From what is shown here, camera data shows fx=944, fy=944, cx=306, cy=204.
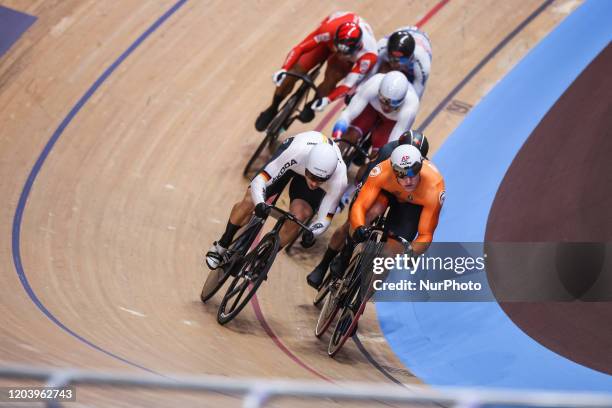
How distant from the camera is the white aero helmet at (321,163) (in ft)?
18.8

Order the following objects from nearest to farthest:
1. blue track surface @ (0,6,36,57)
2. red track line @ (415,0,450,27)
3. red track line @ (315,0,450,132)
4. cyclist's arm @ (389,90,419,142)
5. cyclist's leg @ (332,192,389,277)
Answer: cyclist's leg @ (332,192,389,277) < cyclist's arm @ (389,90,419,142) < blue track surface @ (0,6,36,57) < red track line @ (315,0,450,132) < red track line @ (415,0,450,27)

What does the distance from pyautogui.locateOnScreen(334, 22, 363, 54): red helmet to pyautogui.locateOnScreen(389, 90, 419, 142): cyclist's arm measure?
0.63 meters

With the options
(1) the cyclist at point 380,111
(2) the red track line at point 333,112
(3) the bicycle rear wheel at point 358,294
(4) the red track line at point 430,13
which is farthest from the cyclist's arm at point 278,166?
(4) the red track line at point 430,13

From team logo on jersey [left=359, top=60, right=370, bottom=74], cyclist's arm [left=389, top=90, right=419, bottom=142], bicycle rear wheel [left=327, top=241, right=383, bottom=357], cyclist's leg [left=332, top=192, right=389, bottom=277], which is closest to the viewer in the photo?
bicycle rear wheel [left=327, top=241, right=383, bottom=357]

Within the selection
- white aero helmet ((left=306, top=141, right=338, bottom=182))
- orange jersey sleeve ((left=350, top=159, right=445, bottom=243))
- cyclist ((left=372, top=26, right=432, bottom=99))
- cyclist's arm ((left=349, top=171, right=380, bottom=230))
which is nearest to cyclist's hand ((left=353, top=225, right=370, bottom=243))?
orange jersey sleeve ((left=350, top=159, right=445, bottom=243))

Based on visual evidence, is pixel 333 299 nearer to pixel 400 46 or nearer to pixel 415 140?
pixel 415 140

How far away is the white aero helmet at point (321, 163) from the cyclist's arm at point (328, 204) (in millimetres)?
225

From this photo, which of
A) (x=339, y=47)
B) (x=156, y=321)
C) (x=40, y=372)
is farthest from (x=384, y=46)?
(x=40, y=372)

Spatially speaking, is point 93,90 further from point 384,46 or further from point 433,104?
point 433,104

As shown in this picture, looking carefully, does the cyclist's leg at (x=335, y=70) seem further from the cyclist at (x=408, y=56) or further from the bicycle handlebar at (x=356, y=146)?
the bicycle handlebar at (x=356, y=146)

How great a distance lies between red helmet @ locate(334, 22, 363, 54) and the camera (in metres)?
7.23

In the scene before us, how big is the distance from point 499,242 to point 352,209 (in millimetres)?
1774

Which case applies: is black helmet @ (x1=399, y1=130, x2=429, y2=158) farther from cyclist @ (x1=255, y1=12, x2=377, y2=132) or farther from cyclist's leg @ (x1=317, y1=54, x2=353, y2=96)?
cyclist's leg @ (x1=317, y1=54, x2=353, y2=96)

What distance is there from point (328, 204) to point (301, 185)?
0.91ft
